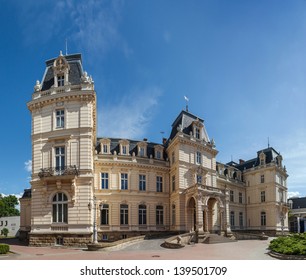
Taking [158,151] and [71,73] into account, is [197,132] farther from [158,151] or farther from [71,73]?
[71,73]

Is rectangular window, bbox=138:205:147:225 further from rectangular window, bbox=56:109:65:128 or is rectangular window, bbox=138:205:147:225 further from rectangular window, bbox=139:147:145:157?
rectangular window, bbox=56:109:65:128

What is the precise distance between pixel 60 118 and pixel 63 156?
3377 mm

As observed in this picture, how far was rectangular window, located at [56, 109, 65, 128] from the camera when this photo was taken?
1146 inches

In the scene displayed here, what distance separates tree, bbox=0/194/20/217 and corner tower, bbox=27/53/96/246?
4766cm

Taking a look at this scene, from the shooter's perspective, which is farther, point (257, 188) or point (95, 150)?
point (257, 188)

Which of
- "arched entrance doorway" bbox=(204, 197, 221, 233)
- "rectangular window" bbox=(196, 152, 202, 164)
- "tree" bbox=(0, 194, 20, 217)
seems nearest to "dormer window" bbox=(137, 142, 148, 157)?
"rectangular window" bbox=(196, 152, 202, 164)

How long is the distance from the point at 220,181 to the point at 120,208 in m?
17.5

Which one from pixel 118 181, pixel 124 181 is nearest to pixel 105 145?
pixel 118 181

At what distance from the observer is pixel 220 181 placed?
4647 cm

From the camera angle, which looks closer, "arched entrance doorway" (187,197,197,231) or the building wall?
"arched entrance doorway" (187,197,197,231)

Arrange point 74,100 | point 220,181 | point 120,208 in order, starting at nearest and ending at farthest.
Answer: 1. point 74,100
2. point 120,208
3. point 220,181

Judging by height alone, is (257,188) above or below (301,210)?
above

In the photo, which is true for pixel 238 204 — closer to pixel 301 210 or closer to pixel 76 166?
pixel 301 210
